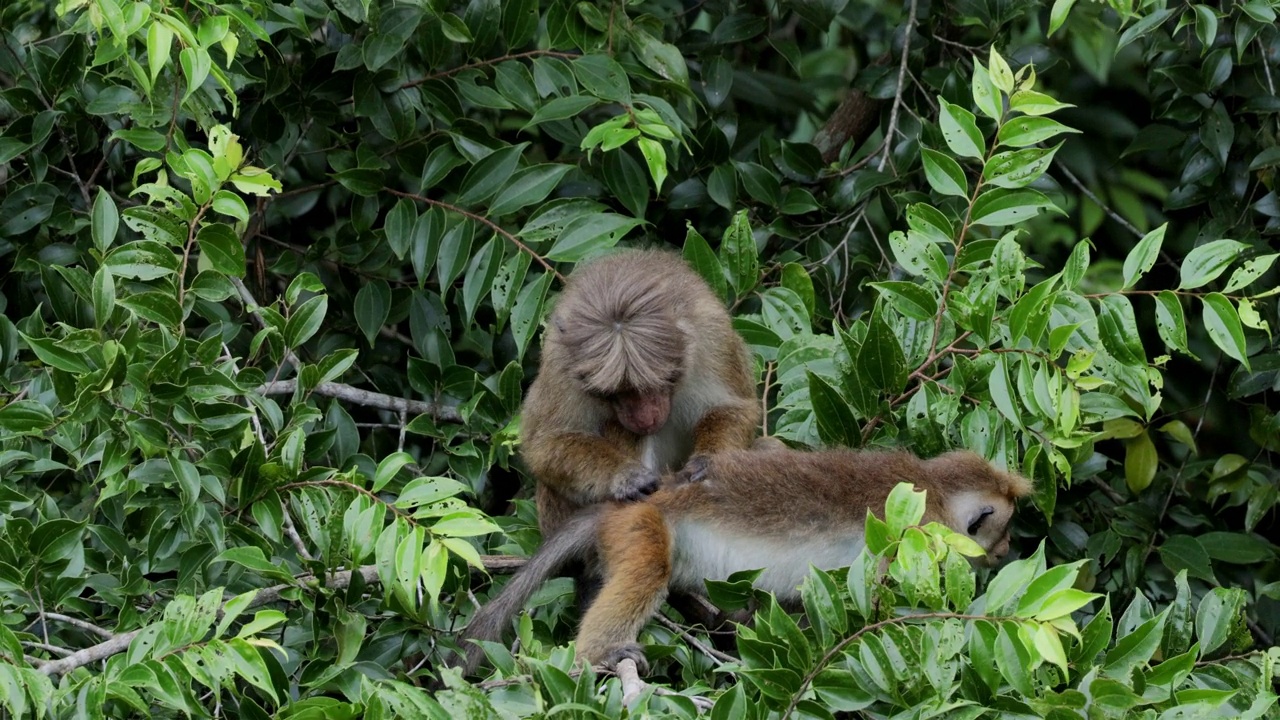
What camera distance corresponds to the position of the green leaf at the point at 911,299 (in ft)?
16.2

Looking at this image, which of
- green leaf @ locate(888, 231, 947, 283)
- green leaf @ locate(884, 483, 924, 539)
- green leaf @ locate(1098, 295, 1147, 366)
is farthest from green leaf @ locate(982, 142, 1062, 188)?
green leaf @ locate(884, 483, 924, 539)

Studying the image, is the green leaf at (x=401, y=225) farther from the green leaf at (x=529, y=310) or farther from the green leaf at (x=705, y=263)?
the green leaf at (x=705, y=263)

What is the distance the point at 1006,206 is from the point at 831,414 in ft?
3.57

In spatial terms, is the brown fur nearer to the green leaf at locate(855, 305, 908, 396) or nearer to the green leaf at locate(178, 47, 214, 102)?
the green leaf at locate(855, 305, 908, 396)

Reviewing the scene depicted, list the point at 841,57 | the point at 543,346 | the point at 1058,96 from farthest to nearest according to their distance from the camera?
the point at 841,57
the point at 1058,96
the point at 543,346

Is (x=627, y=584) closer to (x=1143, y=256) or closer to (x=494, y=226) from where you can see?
(x=494, y=226)

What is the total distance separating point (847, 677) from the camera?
145 inches

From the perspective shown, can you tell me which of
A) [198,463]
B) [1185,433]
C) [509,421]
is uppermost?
[198,463]

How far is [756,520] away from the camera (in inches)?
201

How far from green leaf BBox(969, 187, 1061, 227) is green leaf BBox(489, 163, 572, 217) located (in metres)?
2.06

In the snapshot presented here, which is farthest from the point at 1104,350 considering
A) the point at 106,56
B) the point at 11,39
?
the point at 11,39

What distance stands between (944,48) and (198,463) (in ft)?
15.8

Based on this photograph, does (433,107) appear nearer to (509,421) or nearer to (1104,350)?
(509,421)

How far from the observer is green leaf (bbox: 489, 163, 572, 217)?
6055 millimetres
